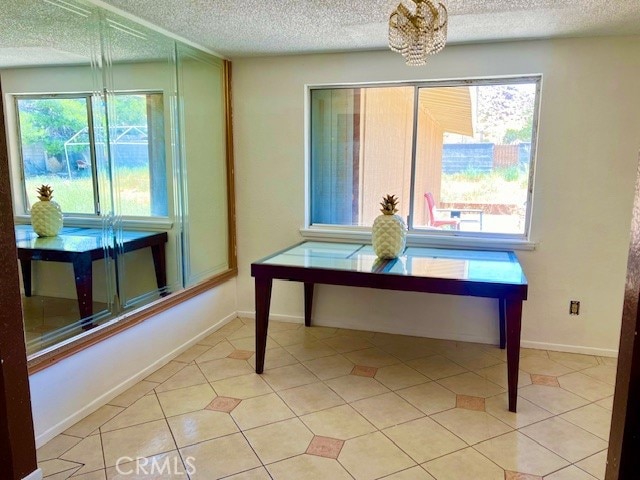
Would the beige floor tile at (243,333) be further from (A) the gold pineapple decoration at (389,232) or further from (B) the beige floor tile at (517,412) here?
(B) the beige floor tile at (517,412)

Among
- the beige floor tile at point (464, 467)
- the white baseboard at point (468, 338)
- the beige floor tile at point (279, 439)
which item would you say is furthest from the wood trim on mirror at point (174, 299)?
the beige floor tile at point (464, 467)

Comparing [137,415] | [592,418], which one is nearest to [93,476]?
[137,415]

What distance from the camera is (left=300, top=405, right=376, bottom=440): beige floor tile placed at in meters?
2.15

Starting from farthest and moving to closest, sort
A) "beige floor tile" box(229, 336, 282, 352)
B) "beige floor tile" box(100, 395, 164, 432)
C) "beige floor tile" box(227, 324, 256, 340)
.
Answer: "beige floor tile" box(227, 324, 256, 340) → "beige floor tile" box(229, 336, 282, 352) → "beige floor tile" box(100, 395, 164, 432)

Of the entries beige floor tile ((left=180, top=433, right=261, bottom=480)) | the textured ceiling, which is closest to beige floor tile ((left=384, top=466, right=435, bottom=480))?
beige floor tile ((left=180, top=433, right=261, bottom=480))

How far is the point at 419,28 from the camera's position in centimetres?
186

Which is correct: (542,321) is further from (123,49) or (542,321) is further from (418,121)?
(123,49)

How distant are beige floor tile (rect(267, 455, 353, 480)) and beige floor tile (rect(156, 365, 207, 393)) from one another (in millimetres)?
945

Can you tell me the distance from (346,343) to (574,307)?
1.64 metres

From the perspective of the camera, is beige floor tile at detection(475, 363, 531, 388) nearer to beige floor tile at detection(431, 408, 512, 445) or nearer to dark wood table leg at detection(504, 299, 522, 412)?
dark wood table leg at detection(504, 299, 522, 412)

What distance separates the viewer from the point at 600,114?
2.85m

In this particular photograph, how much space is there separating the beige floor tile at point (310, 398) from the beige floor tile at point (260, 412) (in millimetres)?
48

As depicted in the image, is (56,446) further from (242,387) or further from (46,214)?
(46,214)

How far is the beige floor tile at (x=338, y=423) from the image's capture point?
7.06ft
